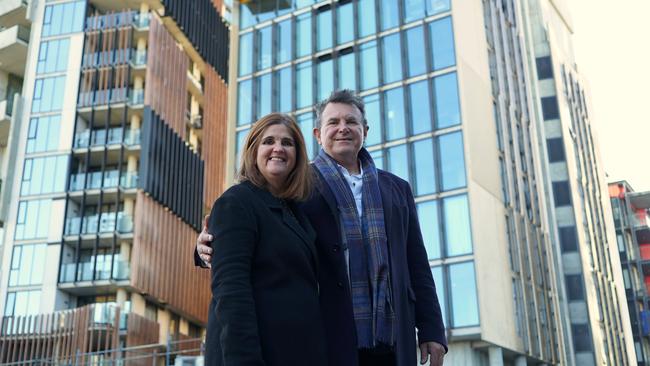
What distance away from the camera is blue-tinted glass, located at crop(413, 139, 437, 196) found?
32.0 meters

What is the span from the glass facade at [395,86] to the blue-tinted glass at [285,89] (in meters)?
0.05

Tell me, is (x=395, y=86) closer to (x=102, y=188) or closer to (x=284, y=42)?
(x=284, y=42)

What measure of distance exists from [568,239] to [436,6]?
1969 cm

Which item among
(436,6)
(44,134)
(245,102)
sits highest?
(436,6)

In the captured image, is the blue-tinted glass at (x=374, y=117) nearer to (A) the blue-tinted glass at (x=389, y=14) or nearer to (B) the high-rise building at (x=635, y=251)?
(A) the blue-tinted glass at (x=389, y=14)

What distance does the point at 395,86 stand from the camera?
3412cm

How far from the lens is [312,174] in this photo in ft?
13.6

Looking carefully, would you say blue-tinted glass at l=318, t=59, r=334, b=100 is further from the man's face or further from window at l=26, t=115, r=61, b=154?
the man's face

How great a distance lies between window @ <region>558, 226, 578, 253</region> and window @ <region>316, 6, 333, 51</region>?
790 inches

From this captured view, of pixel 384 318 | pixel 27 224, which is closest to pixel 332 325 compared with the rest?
pixel 384 318

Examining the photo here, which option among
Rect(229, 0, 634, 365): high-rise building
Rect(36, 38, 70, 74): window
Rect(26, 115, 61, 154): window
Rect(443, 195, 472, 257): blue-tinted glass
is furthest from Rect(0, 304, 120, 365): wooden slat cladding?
Rect(443, 195, 472, 257): blue-tinted glass

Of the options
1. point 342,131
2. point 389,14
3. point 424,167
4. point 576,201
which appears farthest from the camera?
point 576,201

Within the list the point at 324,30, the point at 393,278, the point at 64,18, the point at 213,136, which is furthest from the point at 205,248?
the point at 213,136

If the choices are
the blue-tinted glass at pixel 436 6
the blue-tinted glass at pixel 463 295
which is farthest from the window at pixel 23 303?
the blue-tinted glass at pixel 436 6
